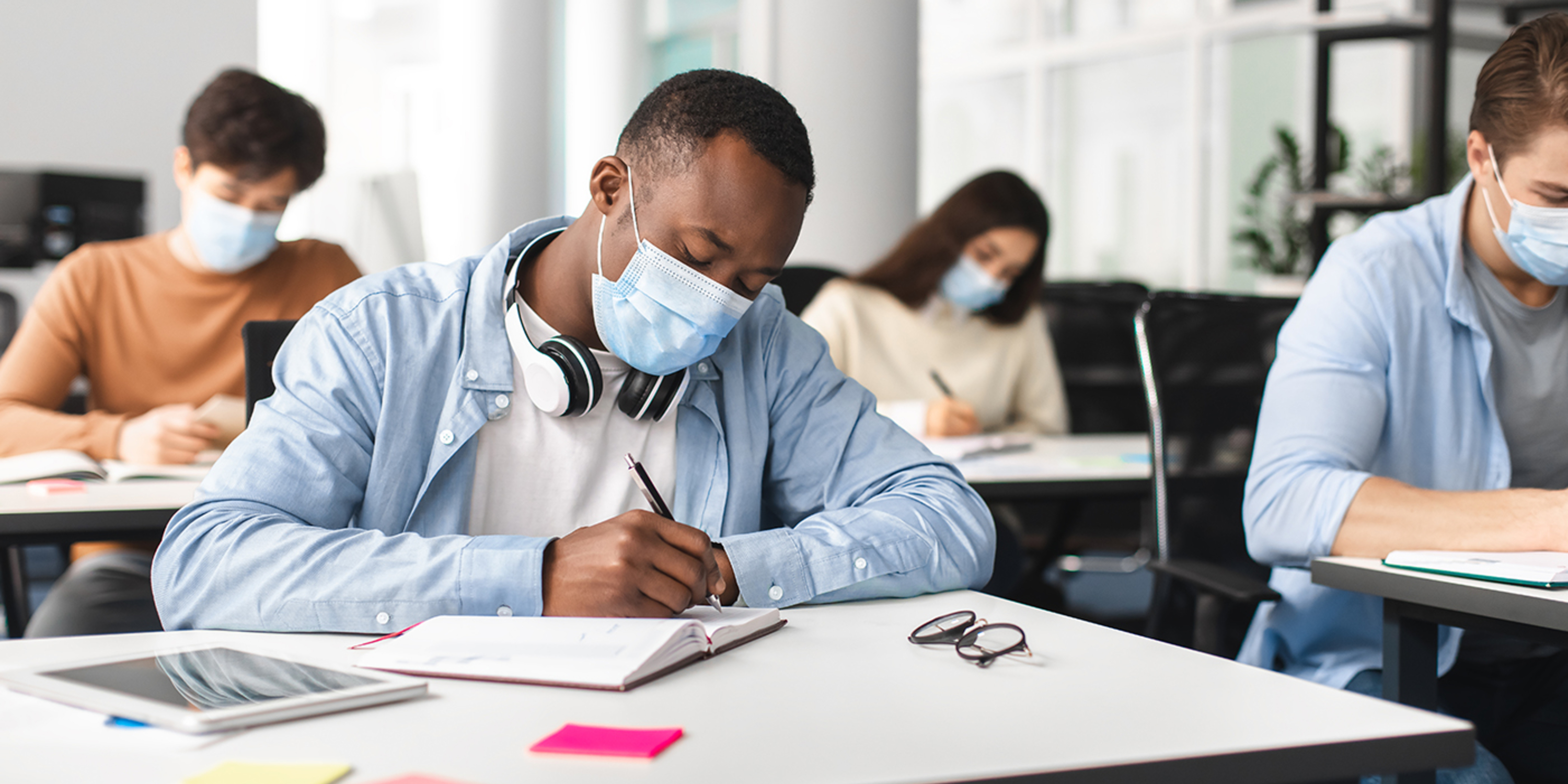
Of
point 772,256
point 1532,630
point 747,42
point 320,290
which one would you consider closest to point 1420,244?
point 1532,630

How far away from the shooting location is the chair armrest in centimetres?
159

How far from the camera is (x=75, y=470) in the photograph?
192 cm

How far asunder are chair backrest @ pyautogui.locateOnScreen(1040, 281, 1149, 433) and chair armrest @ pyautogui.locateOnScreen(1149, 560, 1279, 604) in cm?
166

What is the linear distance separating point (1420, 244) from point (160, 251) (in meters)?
2.29

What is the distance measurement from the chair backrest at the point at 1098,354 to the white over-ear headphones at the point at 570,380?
2.27 metres

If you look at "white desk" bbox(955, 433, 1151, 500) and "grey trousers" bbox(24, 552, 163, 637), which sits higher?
"white desk" bbox(955, 433, 1151, 500)

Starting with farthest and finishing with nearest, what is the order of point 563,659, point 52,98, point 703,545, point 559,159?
point 559,159
point 52,98
point 703,545
point 563,659

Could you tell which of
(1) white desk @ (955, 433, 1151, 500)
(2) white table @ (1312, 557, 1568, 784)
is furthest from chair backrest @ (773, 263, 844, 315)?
(2) white table @ (1312, 557, 1568, 784)

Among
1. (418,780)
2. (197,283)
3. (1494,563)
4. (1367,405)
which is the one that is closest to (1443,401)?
(1367,405)

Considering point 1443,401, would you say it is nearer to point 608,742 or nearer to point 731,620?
point 731,620

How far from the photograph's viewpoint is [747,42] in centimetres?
413

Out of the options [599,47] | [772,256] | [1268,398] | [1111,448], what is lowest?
[1111,448]

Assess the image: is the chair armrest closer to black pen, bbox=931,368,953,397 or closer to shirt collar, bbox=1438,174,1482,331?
shirt collar, bbox=1438,174,1482,331

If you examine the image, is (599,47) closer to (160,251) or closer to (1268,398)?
(160,251)
